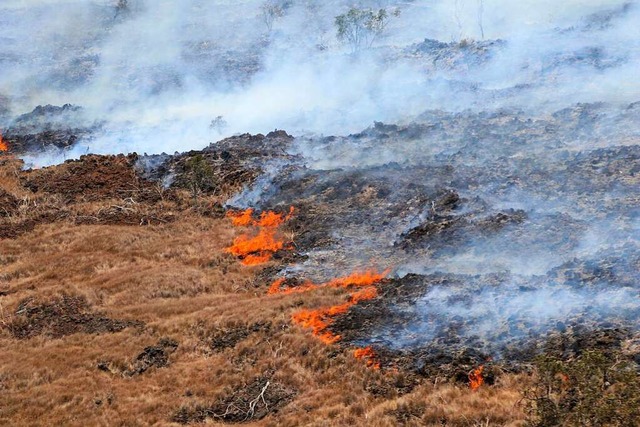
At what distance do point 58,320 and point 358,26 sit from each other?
50929 millimetres

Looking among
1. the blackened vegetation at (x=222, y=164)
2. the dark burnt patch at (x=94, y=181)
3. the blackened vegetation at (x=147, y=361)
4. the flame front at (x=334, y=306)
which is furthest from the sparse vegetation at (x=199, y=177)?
the blackened vegetation at (x=147, y=361)

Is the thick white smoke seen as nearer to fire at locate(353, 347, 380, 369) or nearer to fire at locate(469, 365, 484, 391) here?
fire at locate(353, 347, 380, 369)

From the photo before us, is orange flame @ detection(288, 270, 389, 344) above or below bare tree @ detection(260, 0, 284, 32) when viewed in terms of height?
below

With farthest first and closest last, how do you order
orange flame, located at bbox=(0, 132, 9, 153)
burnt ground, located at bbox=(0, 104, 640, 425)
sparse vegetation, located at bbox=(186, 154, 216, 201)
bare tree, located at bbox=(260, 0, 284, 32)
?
bare tree, located at bbox=(260, 0, 284, 32) < orange flame, located at bbox=(0, 132, 9, 153) < sparse vegetation, located at bbox=(186, 154, 216, 201) < burnt ground, located at bbox=(0, 104, 640, 425)

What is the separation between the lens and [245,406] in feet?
39.3

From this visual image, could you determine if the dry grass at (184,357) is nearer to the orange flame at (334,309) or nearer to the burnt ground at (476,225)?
the orange flame at (334,309)

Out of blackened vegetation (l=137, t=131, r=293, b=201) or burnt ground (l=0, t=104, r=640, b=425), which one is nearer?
burnt ground (l=0, t=104, r=640, b=425)

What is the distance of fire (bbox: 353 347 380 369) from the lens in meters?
12.5

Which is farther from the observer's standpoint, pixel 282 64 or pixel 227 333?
pixel 282 64

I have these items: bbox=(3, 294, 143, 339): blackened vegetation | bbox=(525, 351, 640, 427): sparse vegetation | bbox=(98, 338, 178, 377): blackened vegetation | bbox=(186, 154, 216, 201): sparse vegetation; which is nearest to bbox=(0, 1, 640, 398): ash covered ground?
bbox=(186, 154, 216, 201): sparse vegetation

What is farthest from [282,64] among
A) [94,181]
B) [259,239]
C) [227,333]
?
[227,333]

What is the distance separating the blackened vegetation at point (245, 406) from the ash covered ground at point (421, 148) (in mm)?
2372

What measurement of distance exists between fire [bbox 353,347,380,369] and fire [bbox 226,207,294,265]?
886 centimetres

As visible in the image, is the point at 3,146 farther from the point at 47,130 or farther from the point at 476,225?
the point at 476,225
